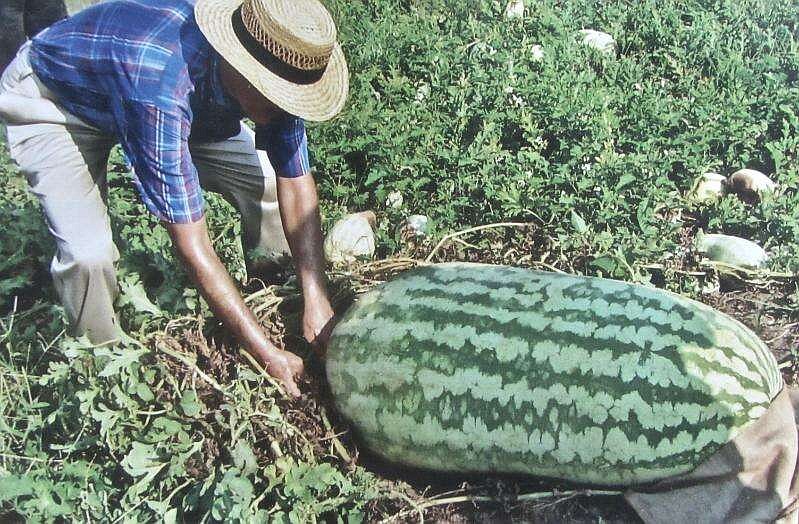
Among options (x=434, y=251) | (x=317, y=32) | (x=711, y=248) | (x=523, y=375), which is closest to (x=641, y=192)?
(x=711, y=248)

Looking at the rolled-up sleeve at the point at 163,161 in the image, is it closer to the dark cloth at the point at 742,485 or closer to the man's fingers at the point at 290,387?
the man's fingers at the point at 290,387

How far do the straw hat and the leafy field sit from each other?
1.06 m

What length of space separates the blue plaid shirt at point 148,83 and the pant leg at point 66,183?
0.11 meters

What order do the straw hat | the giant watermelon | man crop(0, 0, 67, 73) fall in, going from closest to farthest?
the giant watermelon → the straw hat → man crop(0, 0, 67, 73)

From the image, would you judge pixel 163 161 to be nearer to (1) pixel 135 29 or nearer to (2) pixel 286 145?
(1) pixel 135 29

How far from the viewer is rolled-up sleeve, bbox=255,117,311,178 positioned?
3.40 m

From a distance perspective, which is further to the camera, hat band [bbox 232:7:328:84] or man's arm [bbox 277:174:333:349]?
man's arm [bbox 277:174:333:349]

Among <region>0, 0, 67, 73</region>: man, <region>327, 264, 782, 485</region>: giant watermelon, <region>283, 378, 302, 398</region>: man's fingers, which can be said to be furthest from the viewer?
<region>0, 0, 67, 73</region>: man

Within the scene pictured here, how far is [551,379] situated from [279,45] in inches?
57.7

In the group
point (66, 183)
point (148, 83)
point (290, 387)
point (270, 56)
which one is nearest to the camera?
point (270, 56)

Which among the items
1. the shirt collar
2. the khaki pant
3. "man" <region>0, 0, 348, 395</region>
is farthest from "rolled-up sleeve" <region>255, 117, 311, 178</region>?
the khaki pant

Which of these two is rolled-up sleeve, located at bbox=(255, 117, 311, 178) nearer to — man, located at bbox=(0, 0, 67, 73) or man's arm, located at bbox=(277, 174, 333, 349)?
man's arm, located at bbox=(277, 174, 333, 349)

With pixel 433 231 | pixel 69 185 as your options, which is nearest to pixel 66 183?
pixel 69 185

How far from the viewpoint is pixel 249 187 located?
3979mm
